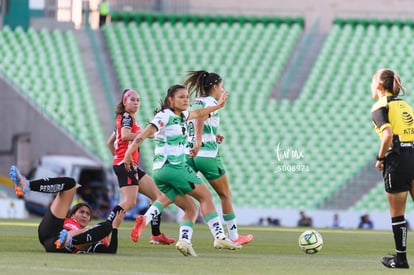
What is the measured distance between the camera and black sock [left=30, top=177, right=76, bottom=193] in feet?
35.6

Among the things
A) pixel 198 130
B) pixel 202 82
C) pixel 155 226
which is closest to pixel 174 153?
pixel 198 130

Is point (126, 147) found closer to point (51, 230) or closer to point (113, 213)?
point (113, 213)

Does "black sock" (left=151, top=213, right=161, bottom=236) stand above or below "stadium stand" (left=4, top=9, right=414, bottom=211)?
below

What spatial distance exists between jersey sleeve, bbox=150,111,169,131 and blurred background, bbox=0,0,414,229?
51.7 ft

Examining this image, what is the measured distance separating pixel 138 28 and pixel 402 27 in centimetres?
800

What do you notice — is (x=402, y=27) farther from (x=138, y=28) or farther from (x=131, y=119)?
(x=131, y=119)

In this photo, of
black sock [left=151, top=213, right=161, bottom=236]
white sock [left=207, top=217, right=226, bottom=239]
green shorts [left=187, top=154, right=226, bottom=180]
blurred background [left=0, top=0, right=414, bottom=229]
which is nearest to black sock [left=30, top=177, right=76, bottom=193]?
white sock [left=207, top=217, right=226, bottom=239]

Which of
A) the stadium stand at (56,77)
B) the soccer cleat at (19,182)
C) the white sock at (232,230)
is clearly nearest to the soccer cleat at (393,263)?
the white sock at (232,230)

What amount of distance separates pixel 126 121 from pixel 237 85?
1900cm

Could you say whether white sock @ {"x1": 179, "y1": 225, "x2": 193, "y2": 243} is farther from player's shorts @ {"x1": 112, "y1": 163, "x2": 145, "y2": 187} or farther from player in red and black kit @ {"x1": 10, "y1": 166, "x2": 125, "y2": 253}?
player's shorts @ {"x1": 112, "y1": 163, "x2": 145, "y2": 187}

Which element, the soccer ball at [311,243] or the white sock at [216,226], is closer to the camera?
the white sock at [216,226]

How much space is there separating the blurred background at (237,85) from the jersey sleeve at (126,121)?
1402 centimetres

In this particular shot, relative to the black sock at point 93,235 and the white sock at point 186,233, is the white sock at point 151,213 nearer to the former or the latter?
the white sock at point 186,233

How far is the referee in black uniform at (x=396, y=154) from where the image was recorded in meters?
10.3
